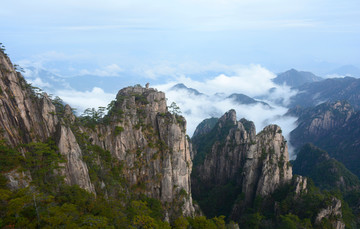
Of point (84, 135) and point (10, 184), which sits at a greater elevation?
point (84, 135)

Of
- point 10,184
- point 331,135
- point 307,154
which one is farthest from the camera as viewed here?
point 331,135

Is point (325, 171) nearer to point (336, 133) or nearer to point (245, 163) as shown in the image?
point (245, 163)

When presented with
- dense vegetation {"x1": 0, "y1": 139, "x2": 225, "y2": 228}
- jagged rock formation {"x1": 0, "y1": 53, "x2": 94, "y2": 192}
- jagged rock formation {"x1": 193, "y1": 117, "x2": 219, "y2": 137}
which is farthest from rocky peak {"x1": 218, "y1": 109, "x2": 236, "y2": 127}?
jagged rock formation {"x1": 0, "y1": 53, "x2": 94, "y2": 192}

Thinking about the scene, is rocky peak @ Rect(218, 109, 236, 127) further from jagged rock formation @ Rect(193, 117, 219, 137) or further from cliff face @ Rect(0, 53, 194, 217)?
cliff face @ Rect(0, 53, 194, 217)

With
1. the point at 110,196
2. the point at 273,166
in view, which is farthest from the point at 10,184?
the point at 273,166

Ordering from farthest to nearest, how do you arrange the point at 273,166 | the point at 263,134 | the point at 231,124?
the point at 231,124, the point at 263,134, the point at 273,166

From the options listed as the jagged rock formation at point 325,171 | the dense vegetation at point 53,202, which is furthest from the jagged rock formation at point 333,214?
the jagged rock formation at point 325,171

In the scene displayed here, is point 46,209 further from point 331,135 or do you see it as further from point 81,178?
point 331,135
